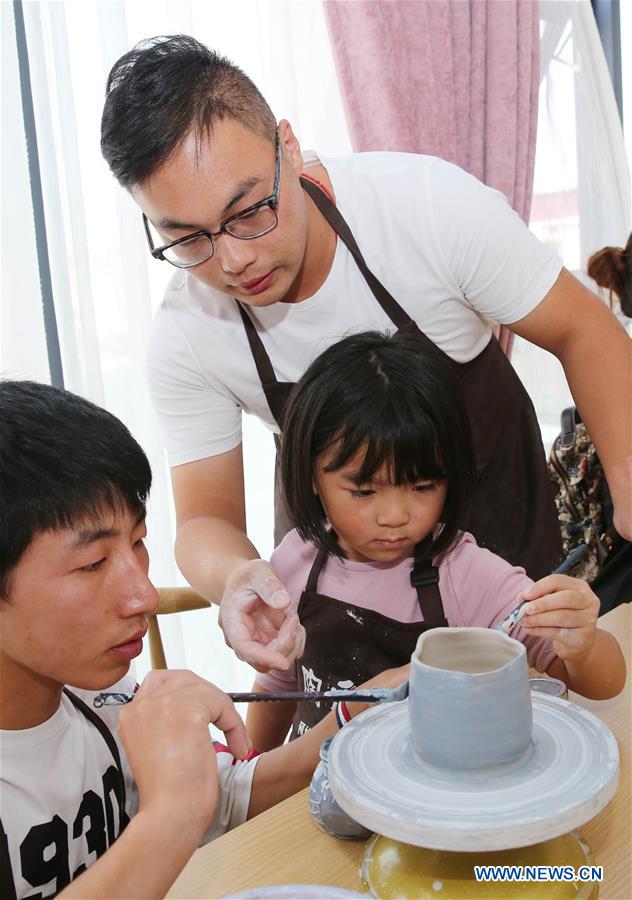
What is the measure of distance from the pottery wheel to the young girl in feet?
1.05

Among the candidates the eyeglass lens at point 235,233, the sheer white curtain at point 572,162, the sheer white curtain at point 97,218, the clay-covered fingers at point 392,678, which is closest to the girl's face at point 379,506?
the clay-covered fingers at point 392,678

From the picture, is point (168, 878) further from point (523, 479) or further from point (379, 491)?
point (523, 479)

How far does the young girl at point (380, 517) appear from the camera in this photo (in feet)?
4.27

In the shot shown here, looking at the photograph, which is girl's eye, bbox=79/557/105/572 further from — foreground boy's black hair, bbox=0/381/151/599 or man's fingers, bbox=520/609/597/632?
man's fingers, bbox=520/609/597/632

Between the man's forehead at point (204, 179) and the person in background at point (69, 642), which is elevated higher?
the man's forehead at point (204, 179)

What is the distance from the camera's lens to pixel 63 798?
1.09 metres

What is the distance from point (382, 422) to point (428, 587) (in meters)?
0.28

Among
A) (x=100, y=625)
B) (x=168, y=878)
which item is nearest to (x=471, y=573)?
(x=100, y=625)

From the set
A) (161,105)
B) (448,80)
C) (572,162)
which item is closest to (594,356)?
(161,105)

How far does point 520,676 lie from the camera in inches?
33.6

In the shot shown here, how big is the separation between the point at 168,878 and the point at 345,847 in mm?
185

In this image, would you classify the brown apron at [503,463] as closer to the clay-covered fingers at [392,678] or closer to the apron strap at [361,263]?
the apron strap at [361,263]

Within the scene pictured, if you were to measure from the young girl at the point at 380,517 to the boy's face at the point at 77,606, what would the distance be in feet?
1.21

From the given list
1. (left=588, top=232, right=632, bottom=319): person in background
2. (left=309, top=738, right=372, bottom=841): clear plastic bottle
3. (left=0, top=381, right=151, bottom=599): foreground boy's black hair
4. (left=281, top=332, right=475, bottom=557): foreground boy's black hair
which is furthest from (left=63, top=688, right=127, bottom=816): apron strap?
(left=588, top=232, right=632, bottom=319): person in background
